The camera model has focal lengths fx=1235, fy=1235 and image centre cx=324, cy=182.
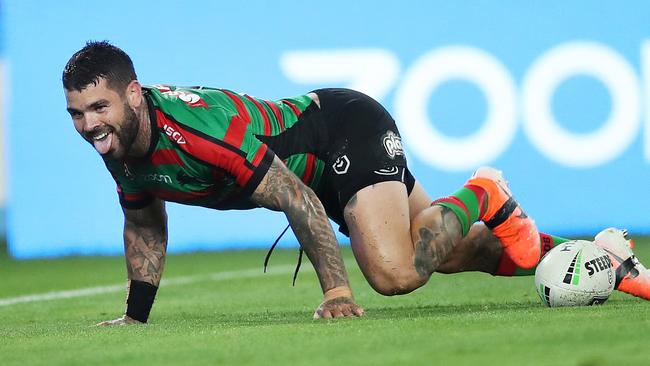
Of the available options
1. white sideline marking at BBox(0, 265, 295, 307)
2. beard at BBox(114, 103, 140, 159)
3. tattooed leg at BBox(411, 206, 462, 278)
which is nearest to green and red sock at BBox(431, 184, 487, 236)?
tattooed leg at BBox(411, 206, 462, 278)

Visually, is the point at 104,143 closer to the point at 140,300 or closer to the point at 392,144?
the point at 140,300

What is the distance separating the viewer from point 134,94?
5.25 meters

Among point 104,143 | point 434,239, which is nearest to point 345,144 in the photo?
point 434,239

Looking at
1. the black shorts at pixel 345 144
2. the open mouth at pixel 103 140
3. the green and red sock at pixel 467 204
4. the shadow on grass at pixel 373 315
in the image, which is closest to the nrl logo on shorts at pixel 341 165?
the black shorts at pixel 345 144

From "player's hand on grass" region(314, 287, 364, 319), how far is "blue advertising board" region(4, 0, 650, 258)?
5.80m

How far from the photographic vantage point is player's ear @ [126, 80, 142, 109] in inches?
206

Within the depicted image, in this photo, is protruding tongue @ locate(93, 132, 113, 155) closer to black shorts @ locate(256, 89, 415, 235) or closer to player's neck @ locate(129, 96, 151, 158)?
player's neck @ locate(129, 96, 151, 158)

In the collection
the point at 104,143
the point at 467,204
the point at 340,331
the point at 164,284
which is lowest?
the point at 164,284

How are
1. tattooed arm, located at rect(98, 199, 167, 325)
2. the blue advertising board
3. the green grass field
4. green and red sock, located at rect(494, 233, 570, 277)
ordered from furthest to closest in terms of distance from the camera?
the blue advertising board < green and red sock, located at rect(494, 233, 570, 277) < tattooed arm, located at rect(98, 199, 167, 325) < the green grass field

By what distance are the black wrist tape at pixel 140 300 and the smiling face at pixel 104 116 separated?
865 mm

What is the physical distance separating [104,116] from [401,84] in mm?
6181

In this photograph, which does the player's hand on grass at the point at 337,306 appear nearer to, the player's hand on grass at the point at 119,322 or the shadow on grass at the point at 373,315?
the shadow on grass at the point at 373,315

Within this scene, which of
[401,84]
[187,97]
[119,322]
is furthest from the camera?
[401,84]

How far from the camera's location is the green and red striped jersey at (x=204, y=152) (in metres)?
5.21
